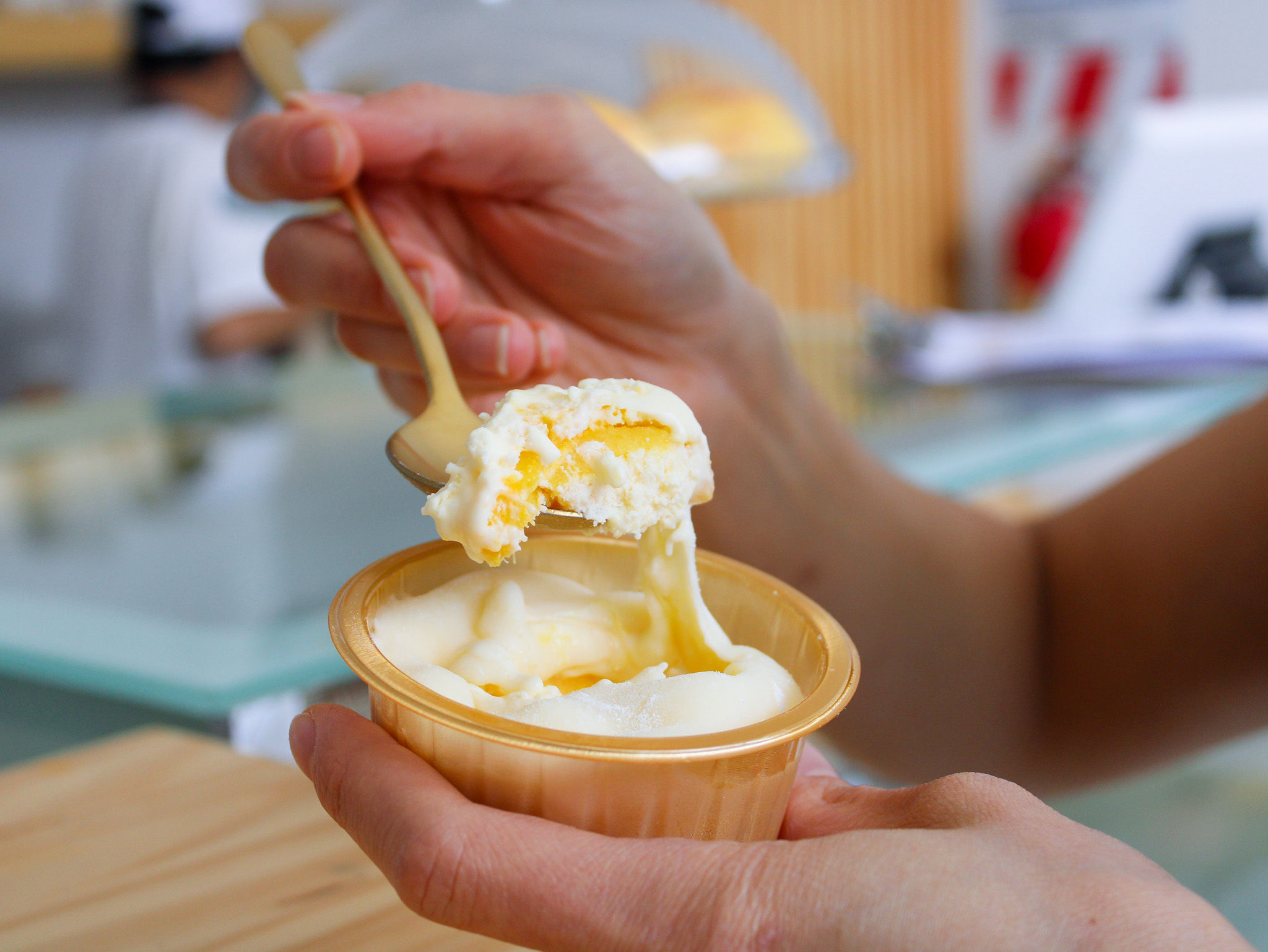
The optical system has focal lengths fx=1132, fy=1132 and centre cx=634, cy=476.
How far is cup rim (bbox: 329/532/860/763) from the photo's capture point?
0.32 metres

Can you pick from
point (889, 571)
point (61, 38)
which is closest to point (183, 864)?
point (889, 571)

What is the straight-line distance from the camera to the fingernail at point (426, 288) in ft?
2.27

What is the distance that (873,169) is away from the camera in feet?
13.9

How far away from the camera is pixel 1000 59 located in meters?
4.33

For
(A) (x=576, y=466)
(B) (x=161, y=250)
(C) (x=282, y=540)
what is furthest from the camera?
(B) (x=161, y=250)

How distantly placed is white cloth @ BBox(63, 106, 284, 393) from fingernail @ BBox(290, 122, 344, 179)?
4.69 feet

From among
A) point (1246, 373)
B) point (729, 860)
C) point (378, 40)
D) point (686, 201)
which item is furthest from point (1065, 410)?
point (729, 860)

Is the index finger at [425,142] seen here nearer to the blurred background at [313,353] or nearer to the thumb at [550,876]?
the blurred background at [313,353]

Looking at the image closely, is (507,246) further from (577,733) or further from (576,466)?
(577,733)

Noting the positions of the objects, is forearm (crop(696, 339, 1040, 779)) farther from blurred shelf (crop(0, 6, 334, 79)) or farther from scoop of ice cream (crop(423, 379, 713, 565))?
blurred shelf (crop(0, 6, 334, 79))

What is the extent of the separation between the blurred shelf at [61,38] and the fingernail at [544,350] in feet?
7.86

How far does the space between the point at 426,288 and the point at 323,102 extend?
13cm

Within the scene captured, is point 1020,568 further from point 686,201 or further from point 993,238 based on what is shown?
point 993,238

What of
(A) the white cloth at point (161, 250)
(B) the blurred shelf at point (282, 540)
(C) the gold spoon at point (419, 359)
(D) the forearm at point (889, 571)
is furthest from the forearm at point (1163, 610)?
(A) the white cloth at point (161, 250)
